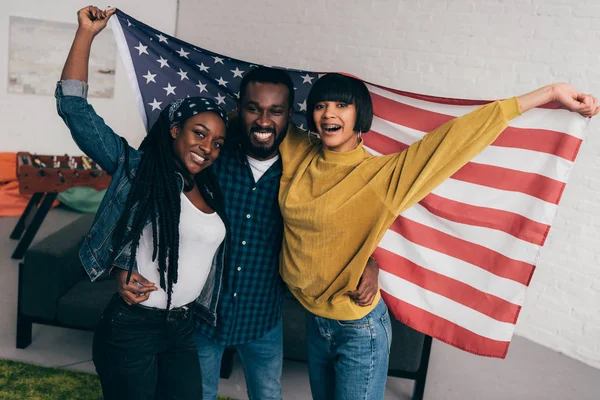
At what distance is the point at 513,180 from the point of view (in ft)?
6.60

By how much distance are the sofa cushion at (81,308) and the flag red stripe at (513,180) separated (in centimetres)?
203

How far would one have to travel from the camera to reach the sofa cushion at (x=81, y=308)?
2.92 m

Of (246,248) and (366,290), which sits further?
(246,248)

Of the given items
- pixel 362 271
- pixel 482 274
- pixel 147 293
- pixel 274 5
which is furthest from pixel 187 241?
pixel 274 5

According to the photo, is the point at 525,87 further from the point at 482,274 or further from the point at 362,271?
the point at 362,271

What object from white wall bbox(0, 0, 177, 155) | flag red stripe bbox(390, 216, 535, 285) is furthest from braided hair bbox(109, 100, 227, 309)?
white wall bbox(0, 0, 177, 155)

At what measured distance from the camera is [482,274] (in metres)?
2.08

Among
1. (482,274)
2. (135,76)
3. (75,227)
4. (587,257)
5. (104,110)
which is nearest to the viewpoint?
(482,274)

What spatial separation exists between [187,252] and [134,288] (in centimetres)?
19

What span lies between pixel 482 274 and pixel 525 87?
7.48 ft

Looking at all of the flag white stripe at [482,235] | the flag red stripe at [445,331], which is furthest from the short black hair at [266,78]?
the flag red stripe at [445,331]

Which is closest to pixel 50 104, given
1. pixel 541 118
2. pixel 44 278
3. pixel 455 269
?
pixel 44 278

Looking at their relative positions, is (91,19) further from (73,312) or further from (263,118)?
(73,312)

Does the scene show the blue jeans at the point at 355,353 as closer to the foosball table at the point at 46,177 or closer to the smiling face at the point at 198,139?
the smiling face at the point at 198,139
